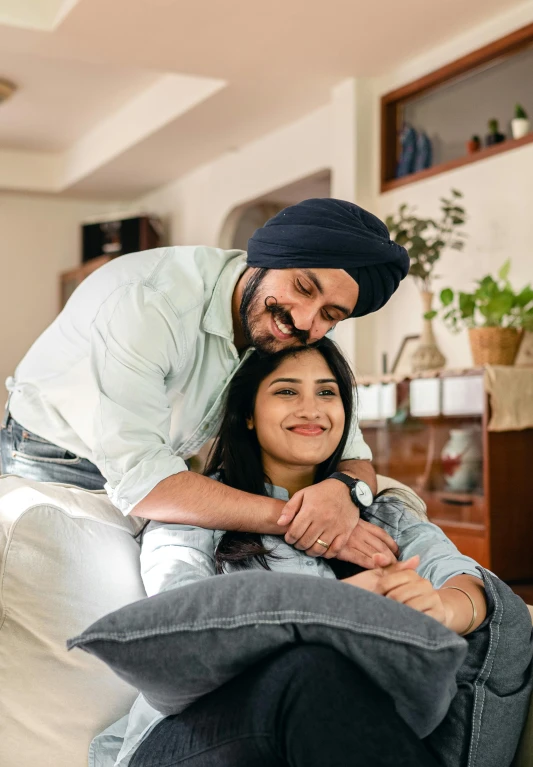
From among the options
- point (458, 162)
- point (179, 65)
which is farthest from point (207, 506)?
point (179, 65)

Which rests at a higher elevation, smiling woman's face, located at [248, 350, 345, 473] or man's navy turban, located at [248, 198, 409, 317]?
man's navy turban, located at [248, 198, 409, 317]

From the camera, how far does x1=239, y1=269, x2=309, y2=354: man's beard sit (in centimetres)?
177

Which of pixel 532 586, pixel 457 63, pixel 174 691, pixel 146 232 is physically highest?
pixel 457 63

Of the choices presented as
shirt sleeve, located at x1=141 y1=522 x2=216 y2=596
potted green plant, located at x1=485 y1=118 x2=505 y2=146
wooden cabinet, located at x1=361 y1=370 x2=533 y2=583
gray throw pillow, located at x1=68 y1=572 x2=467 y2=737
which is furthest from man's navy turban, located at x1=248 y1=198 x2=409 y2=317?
potted green plant, located at x1=485 y1=118 x2=505 y2=146

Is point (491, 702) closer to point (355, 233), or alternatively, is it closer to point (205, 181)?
point (355, 233)

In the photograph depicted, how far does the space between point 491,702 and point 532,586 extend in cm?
239

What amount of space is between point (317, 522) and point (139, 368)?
17.5 inches

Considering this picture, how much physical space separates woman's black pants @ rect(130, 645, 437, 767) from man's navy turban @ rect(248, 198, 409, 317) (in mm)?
806

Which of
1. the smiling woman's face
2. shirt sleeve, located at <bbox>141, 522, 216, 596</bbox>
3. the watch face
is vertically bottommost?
shirt sleeve, located at <bbox>141, 522, 216, 596</bbox>

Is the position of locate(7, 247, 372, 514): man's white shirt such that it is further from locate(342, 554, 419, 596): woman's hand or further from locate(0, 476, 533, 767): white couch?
locate(342, 554, 419, 596): woman's hand

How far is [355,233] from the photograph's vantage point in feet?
5.73

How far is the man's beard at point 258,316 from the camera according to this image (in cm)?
177

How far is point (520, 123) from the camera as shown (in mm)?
4172

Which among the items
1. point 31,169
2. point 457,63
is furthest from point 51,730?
point 31,169
